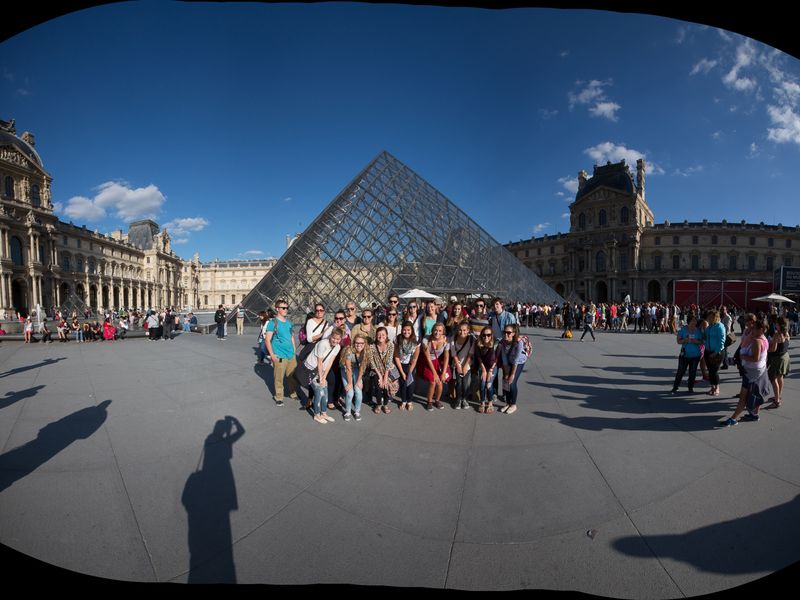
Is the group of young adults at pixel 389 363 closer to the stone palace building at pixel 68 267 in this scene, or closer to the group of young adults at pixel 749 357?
the group of young adults at pixel 749 357

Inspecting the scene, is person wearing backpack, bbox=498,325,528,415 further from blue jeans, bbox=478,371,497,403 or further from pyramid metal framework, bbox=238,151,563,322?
pyramid metal framework, bbox=238,151,563,322

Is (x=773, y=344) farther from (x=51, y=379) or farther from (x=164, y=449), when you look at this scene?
(x=51, y=379)

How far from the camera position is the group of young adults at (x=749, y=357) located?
3.40 meters

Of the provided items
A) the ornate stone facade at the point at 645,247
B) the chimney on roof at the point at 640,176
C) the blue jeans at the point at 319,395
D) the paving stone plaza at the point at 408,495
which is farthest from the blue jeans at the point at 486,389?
the chimney on roof at the point at 640,176

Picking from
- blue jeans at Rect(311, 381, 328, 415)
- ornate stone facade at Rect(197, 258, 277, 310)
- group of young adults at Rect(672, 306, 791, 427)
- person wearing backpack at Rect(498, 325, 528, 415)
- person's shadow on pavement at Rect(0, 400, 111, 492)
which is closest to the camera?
person's shadow on pavement at Rect(0, 400, 111, 492)

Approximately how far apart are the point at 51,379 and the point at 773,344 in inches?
428

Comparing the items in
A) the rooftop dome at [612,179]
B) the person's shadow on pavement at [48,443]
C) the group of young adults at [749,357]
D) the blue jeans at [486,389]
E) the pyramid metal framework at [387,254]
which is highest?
the rooftop dome at [612,179]

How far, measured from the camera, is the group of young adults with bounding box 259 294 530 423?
3.90 metres

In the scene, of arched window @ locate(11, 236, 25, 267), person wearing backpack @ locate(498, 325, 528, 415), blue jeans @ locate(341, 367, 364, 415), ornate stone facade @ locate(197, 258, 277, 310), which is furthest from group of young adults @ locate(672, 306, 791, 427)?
ornate stone facade @ locate(197, 258, 277, 310)

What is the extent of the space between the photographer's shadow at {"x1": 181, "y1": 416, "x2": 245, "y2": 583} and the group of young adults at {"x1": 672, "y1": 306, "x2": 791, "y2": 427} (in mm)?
4690

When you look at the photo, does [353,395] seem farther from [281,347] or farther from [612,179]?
[612,179]

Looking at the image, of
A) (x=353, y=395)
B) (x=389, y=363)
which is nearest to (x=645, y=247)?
(x=389, y=363)

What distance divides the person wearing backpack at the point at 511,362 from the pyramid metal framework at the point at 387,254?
10.7m

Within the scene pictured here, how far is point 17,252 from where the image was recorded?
30.8 m
